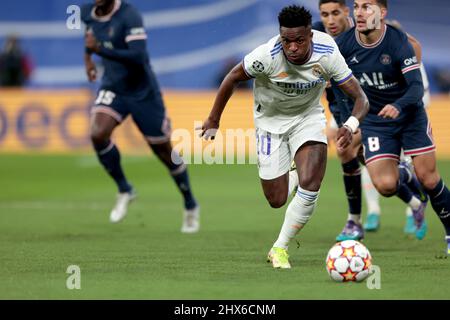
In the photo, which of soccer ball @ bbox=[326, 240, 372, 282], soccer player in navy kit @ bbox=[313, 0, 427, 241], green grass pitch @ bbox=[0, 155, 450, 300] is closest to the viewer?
green grass pitch @ bbox=[0, 155, 450, 300]

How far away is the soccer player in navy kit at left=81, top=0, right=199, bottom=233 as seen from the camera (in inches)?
490

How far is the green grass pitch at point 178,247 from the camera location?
745cm

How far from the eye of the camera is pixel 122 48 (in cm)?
1261

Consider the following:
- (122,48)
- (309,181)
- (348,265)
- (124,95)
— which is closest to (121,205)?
(124,95)

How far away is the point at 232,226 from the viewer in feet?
43.7

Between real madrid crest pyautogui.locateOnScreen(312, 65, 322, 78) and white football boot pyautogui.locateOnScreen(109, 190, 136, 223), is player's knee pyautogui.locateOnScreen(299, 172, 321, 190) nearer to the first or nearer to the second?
real madrid crest pyautogui.locateOnScreen(312, 65, 322, 78)

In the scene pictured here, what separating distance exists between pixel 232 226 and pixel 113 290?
6.01 meters

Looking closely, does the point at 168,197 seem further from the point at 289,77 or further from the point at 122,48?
the point at 289,77

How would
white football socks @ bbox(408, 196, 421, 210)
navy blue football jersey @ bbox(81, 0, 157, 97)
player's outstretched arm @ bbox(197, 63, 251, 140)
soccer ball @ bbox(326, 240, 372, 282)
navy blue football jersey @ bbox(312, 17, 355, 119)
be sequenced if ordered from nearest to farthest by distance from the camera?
soccer ball @ bbox(326, 240, 372, 282) < player's outstretched arm @ bbox(197, 63, 251, 140) < navy blue football jersey @ bbox(312, 17, 355, 119) < white football socks @ bbox(408, 196, 421, 210) < navy blue football jersey @ bbox(81, 0, 157, 97)

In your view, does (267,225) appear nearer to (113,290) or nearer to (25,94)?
(113,290)

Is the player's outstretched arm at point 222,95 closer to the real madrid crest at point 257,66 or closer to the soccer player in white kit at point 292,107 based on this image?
the soccer player in white kit at point 292,107

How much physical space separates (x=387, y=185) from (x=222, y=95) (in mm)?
2127

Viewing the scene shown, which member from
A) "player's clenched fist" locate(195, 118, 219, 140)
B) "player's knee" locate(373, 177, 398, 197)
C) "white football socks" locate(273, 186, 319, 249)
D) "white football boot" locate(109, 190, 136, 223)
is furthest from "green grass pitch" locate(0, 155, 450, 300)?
"player's clenched fist" locate(195, 118, 219, 140)

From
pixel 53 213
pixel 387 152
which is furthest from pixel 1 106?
pixel 387 152
